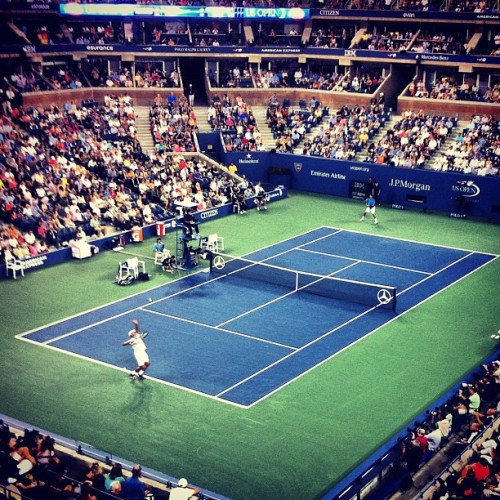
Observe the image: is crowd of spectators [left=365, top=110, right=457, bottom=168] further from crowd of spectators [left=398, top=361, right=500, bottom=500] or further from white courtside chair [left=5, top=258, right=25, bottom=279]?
crowd of spectators [left=398, top=361, right=500, bottom=500]

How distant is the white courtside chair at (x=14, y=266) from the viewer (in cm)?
3391

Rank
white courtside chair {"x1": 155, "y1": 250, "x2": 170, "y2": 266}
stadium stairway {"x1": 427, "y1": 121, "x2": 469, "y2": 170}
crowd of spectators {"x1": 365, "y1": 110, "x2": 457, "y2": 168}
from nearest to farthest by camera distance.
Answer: white courtside chair {"x1": 155, "y1": 250, "x2": 170, "y2": 266} < stadium stairway {"x1": 427, "y1": 121, "x2": 469, "y2": 170} < crowd of spectators {"x1": 365, "y1": 110, "x2": 457, "y2": 168}

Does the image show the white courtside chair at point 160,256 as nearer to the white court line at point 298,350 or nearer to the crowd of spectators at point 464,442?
the white court line at point 298,350

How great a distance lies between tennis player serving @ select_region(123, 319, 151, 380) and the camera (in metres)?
23.9

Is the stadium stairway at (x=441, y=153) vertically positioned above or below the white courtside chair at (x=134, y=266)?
above

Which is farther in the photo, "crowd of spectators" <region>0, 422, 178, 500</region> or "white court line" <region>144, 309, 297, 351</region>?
"white court line" <region>144, 309, 297, 351</region>

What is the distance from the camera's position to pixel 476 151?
46656 millimetres

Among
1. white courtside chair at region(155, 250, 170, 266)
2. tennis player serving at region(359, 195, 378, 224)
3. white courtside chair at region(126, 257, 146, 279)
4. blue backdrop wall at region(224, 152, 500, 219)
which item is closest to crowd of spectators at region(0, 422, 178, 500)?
white courtside chair at region(126, 257, 146, 279)

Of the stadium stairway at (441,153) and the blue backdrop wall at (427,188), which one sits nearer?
the blue backdrop wall at (427,188)

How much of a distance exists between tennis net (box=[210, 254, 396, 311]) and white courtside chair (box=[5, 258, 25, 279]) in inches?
317

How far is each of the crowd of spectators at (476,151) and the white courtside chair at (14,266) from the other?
24993 mm

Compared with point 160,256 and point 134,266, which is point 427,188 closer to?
point 160,256

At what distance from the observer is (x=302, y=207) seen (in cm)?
4756

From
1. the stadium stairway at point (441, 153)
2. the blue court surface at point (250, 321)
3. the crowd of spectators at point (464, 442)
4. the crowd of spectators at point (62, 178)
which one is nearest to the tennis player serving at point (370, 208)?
the blue court surface at point (250, 321)
